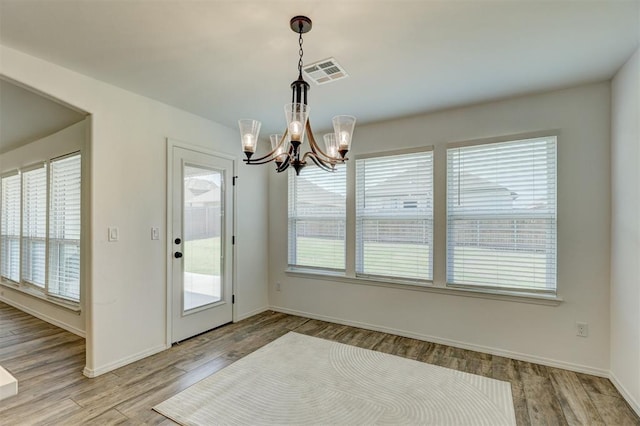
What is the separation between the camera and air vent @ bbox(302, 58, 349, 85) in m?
2.40

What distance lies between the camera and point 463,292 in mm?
3314

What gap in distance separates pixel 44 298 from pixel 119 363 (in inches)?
89.0

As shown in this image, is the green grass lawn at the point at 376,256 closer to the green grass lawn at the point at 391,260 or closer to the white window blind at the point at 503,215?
the green grass lawn at the point at 391,260

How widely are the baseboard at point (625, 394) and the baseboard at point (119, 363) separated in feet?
12.9

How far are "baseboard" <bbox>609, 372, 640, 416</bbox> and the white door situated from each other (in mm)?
3844

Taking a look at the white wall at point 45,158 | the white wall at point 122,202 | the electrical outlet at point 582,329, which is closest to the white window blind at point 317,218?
the white wall at point 122,202

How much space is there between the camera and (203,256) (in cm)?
375

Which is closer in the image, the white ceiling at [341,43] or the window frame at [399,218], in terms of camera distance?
the white ceiling at [341,43]

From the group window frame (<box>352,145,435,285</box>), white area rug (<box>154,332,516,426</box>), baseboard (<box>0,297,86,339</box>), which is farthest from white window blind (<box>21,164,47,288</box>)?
window frame (<box>352,145,435,285</box>)

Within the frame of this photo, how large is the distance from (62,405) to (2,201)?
15.5 feet

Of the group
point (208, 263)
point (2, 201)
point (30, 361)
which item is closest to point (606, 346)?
point (208, 263)

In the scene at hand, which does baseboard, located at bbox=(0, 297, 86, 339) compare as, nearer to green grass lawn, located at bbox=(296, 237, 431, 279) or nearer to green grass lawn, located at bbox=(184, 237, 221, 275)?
green grass lawn, located at bbox=(184, 237, 221, 275)

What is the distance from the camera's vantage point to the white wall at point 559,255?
2754 mm

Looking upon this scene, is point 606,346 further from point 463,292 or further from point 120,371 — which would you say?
point 120,371
